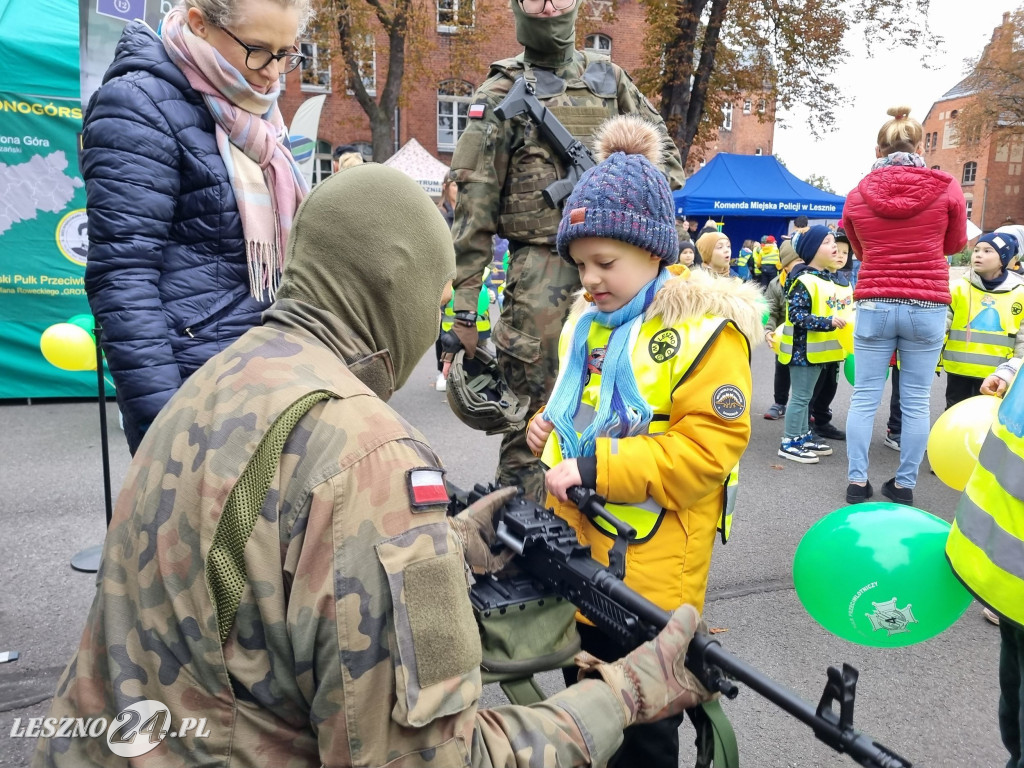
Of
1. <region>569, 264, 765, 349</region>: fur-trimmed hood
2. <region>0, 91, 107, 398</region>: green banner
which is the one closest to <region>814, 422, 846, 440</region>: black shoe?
<region>569, 264, 765, 349</region>: fur-trimmed hood

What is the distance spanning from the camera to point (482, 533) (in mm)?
1646

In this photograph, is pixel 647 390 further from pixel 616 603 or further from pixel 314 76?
pixel 314 76

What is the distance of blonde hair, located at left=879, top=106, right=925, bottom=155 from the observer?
4047mm

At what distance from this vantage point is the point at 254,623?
1.02 m

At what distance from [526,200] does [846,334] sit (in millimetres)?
3490

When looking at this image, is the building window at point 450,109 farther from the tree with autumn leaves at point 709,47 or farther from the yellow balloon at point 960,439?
the yellow balloon at point 960,439

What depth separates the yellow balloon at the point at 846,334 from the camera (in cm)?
561

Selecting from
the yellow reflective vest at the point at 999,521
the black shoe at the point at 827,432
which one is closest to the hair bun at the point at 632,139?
the yellow reflective vest at the point at 999,521

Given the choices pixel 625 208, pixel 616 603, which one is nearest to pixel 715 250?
pixel 625 208

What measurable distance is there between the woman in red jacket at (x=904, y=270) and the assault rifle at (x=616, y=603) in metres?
3.08

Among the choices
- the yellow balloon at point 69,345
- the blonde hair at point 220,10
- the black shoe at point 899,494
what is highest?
the blonde hair at point 220,10

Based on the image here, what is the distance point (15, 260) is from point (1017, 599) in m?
6.94

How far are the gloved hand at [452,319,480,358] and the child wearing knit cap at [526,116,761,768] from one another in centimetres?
103

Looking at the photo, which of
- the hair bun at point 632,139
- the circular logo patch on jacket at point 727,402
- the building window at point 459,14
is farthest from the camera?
the building window at point 459,14
